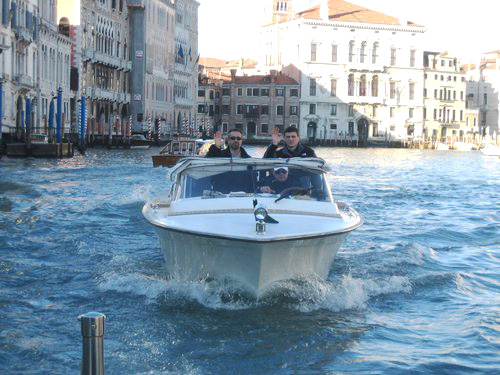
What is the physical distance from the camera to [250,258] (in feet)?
25.5

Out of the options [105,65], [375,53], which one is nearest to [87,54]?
[105,65]

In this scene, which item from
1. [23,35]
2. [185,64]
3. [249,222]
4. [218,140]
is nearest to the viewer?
[249,222]

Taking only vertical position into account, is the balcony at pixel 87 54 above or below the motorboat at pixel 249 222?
above

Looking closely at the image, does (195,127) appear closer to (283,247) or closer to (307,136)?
(307,136)

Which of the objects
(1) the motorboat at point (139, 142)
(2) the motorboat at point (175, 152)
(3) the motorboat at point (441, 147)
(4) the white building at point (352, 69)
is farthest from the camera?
(3) the motorboat at point (441, 147)

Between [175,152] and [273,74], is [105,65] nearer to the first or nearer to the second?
[273,74]

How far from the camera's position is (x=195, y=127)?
79.5 metres

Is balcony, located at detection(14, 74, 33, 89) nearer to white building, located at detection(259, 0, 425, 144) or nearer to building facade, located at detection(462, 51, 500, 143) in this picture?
white building, located at detection(259, 0, 425, 144)

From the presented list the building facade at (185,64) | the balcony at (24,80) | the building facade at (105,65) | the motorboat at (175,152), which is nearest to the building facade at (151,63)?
the building facade at (105,65)

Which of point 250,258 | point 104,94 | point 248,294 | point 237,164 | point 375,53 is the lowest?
point 248,294

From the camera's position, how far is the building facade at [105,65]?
56.2 metres

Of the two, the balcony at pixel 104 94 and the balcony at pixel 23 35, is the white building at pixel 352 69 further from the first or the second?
the balcony at pixel 23 35

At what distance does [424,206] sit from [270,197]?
1212 cm

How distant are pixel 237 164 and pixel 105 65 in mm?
52579
